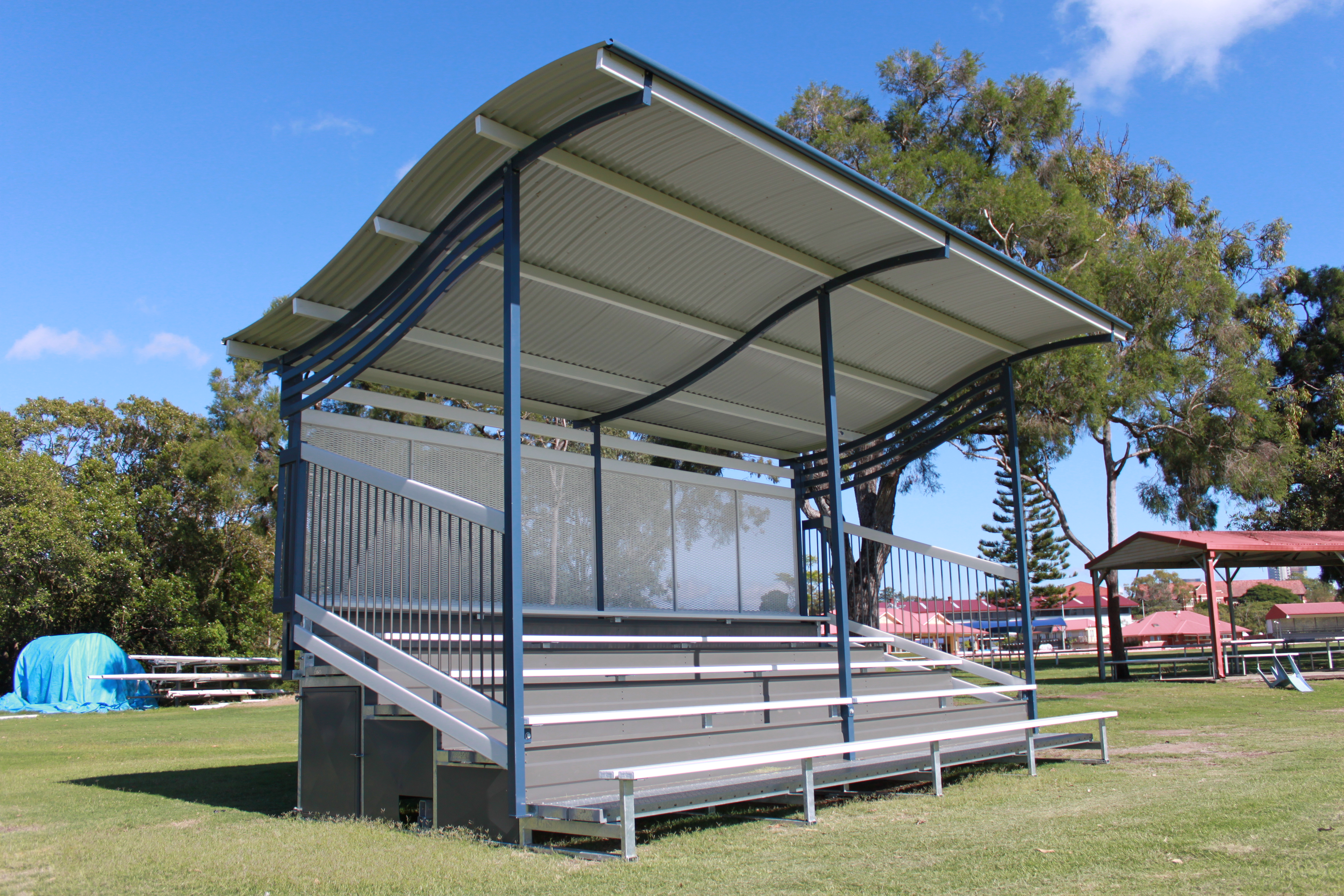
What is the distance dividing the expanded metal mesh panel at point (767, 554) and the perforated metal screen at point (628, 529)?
0.01 m

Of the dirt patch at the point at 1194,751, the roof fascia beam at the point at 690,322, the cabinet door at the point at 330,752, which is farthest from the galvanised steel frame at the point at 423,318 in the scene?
the dirt patch at the point at 1194,751

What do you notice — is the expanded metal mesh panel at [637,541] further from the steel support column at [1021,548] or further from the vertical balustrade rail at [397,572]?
the steel support column at [1021,548]

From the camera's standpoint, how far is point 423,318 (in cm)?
787

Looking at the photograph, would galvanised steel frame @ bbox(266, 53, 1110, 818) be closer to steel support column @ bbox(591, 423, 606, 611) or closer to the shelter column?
steel support column @ bbox(591, 423, 606, 611)

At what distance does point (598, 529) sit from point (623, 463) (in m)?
0.84

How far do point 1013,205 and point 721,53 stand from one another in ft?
25.9

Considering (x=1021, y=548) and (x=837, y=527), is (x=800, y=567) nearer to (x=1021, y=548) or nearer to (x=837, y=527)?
(x=1021, y=548)

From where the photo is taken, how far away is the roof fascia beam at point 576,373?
7473mm

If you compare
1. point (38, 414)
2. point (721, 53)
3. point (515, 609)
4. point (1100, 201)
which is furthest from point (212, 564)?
point (515, 609)

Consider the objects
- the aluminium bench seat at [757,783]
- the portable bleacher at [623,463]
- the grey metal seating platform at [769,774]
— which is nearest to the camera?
the grey metal seating platform at [769,774]

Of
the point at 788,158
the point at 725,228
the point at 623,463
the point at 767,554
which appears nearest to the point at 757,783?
the point at 788,158

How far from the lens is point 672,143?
5781 millimetres

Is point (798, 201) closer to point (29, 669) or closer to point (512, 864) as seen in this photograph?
point (512, 864)

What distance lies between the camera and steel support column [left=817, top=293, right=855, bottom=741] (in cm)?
727
